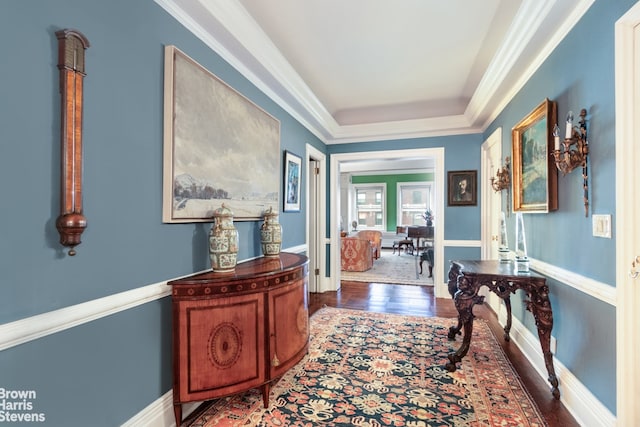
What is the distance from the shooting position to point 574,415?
5.78ft

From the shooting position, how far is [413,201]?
1027 cm

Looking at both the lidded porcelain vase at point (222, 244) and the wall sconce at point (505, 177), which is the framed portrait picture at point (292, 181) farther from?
the wall sconce at point (505, 177)

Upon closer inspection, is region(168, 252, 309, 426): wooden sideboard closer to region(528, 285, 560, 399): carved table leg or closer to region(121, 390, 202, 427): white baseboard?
region(121, 390, 202, 427): white baseboard

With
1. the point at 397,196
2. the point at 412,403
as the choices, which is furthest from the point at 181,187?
the point at 397,196

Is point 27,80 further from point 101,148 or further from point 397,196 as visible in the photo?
point 397,196

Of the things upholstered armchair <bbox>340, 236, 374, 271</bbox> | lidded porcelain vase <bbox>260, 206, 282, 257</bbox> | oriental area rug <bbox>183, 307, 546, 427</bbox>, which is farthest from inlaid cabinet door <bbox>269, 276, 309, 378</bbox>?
upholstered armchair <bbox>340, 236, 374, 271</bbox>

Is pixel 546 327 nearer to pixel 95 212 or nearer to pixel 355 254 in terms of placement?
pixel 95 212

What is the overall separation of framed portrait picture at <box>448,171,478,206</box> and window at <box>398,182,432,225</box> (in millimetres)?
5794

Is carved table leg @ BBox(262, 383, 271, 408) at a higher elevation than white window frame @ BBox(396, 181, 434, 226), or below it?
below

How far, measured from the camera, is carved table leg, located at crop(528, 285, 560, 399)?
195 centimetres

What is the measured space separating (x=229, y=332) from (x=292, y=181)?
212 cm

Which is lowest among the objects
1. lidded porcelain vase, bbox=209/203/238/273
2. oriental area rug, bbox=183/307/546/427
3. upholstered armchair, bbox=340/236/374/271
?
oriental area rug, bbox=183/307/546/427
